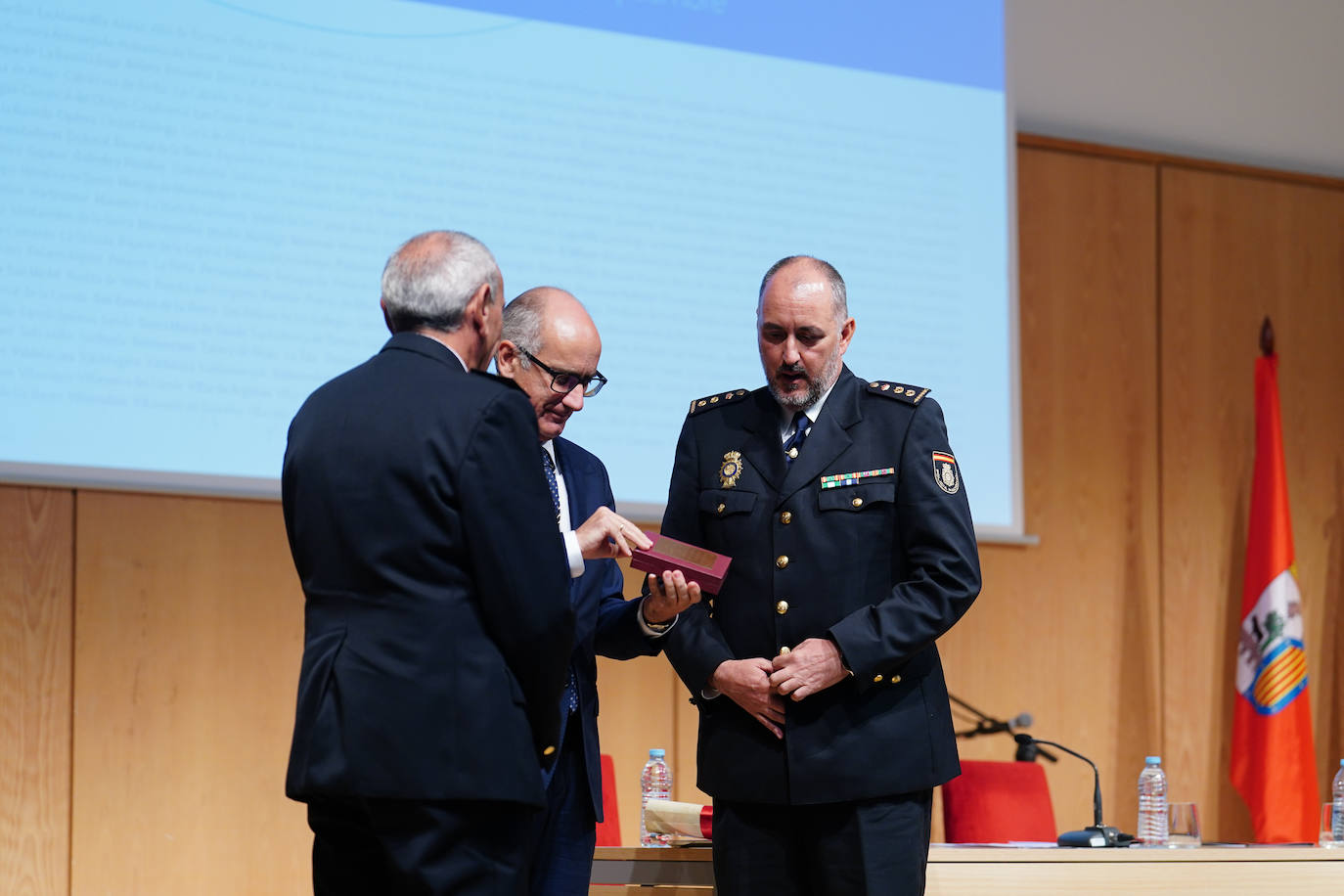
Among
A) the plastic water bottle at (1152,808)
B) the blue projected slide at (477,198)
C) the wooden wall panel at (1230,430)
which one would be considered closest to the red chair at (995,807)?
the plastic water bottle at (1152,808)

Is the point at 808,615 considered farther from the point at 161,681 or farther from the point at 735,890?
the point at 161,681

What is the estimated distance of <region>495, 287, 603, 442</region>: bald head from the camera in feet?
7.38

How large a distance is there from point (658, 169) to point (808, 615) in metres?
2.36

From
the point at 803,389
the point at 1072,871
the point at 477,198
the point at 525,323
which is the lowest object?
the point at 1072,871

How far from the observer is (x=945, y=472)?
2322 mm

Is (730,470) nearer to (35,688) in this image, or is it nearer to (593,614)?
(593,614)

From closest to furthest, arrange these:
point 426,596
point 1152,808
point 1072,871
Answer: point 426,596 < point 1072,871 < point 1152,808

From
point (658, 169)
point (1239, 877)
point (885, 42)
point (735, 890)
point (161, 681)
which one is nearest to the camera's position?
point (735, 890)

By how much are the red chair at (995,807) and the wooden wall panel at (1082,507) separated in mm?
1322

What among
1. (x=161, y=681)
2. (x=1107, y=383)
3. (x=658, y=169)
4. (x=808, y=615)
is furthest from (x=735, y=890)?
(x=1107, y=383)

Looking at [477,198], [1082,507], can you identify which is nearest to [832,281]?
[477,198]

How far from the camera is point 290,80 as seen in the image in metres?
3.86

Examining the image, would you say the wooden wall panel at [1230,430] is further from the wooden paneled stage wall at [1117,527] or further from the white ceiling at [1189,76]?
the white ceiling at [1189,76]

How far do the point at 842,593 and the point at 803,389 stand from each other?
369 mm
